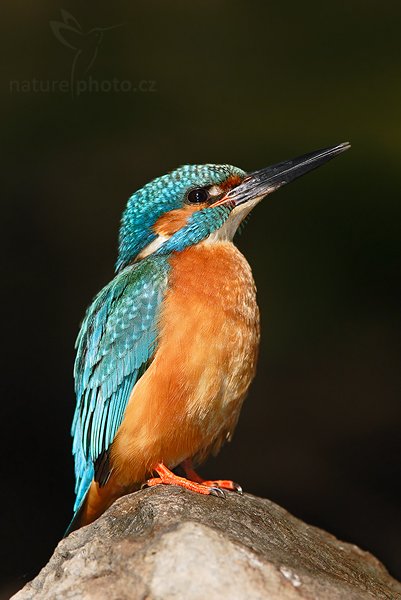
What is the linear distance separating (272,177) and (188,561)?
1904 mm

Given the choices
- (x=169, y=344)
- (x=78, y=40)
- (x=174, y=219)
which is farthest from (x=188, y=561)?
(x=78, y=40)

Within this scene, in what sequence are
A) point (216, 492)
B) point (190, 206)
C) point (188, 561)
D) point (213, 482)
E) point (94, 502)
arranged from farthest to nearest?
point (190, 206) < point (94, 502) < point (213, 482) < point (216, 492) < point (188, 561)

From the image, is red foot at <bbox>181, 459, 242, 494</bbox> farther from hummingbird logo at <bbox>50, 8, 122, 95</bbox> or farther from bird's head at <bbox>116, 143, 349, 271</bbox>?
hummingbird logo at <bbox>50, 8, 122, 95</bbox>

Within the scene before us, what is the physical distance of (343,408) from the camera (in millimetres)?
5750

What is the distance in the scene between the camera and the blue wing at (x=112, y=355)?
135 inches

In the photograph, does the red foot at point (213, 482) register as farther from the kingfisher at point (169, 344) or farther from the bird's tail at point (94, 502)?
the bird's tail at point (94, 502)

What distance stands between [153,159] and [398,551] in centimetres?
281

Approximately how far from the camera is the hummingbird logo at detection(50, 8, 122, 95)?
5691 millimetres

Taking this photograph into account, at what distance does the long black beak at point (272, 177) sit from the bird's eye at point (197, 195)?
0.24ft

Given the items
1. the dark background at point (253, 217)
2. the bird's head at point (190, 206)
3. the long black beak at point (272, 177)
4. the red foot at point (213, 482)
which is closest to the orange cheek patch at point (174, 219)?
the bird's head at point (190, 206)

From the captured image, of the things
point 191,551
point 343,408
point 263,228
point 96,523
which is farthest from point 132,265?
point 343,408

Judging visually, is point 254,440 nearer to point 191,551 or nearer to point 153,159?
point 153,159

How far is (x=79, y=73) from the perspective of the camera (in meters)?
5.75

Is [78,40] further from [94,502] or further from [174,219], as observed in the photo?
[94,502]
